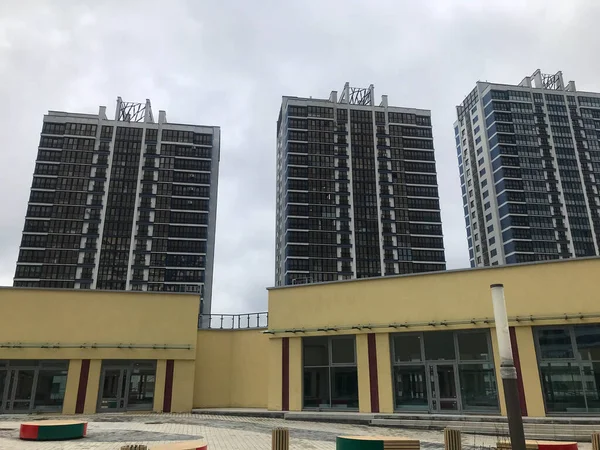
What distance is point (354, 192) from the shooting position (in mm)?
83000

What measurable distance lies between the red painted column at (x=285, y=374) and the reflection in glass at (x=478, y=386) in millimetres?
7794

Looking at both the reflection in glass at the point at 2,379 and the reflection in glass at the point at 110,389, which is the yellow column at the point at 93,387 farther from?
the reflection in glass at the point at 2,379

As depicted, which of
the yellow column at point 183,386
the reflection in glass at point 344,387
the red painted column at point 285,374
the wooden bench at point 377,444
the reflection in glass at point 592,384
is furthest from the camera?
the yellow column at point 183,386

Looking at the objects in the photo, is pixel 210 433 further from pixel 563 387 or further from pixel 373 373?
pixel 563 387

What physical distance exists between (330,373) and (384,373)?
2.59 meters

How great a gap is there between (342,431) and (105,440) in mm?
7947

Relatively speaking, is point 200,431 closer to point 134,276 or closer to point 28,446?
point 28,446

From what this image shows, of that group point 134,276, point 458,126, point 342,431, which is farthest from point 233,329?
point 458,126

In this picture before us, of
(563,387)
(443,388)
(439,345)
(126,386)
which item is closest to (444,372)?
(443,388)

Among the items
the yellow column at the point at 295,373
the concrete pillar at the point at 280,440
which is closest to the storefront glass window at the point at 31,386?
the yellow column at the point at 295,373

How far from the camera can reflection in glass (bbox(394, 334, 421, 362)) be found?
802 inches

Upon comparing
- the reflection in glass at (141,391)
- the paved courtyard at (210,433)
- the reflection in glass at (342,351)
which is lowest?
the paved courtyard at (210,433)

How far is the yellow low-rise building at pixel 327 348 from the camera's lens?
720 inches

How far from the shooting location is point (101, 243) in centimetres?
7669
